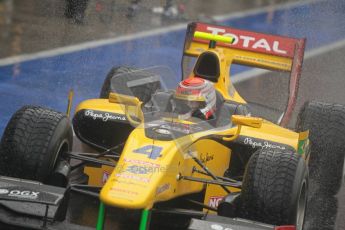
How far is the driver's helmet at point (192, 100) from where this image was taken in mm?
8422

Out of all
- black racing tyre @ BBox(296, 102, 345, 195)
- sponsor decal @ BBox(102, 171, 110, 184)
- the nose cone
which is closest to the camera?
the nose cone

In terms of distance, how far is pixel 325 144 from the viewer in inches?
390

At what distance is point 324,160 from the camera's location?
9945 millimetres

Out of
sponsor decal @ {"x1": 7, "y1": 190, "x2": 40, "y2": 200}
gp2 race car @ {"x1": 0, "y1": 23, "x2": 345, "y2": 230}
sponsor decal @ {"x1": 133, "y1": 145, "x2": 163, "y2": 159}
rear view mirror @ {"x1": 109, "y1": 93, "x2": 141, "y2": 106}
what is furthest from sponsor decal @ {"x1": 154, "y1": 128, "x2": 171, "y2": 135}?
sponsor decal @ {"x1": 7, "y1": 190, "x2": 40, "y2": 200}

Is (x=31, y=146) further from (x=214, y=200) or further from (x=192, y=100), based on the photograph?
(x=214, y=200)

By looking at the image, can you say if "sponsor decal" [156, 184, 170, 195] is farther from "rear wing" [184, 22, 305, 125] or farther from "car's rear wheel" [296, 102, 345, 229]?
"rear wing" [184, 22, 305, 125]

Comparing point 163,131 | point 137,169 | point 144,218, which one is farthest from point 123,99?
point 144,218

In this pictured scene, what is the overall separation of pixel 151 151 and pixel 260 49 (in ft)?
12.2

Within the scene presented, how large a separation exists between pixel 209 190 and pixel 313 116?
2065 mm

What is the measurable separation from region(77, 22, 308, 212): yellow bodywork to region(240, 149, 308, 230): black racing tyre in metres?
0.46

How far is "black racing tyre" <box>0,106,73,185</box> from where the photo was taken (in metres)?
7.86

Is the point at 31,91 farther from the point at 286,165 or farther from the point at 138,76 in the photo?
the point at 286,165

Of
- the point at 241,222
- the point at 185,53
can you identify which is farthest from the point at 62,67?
the point at 241,222

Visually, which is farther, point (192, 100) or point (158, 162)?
point (192, 100)
